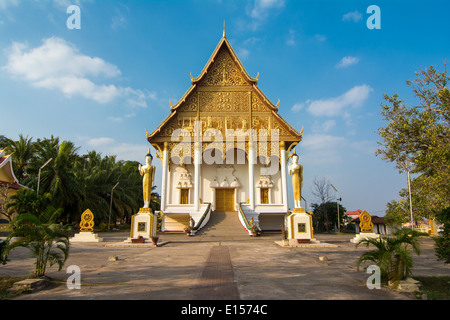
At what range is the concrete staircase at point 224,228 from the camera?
17.9 meters

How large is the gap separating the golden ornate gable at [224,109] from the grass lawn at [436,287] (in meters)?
16.4

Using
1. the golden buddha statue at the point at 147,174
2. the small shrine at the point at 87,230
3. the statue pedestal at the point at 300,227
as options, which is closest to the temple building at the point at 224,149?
the golden buddha statue at the point at 147,174

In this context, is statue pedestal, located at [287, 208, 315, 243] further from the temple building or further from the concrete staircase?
the temple building

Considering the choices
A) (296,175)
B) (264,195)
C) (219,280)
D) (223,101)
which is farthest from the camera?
(264,195)

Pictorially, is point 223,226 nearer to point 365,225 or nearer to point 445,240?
point 365,225

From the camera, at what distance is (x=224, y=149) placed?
21.9 m

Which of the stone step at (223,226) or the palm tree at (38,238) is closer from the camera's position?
the palm tree at (38,238)

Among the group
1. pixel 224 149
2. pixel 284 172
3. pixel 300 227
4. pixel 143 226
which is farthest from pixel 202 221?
pixel 300 227

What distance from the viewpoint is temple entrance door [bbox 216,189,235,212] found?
2406 centimetres

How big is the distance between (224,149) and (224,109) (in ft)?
10.7

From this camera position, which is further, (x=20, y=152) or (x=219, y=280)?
(x=20, y=152)

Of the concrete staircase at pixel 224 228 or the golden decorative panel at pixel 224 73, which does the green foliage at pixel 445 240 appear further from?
the golden decorative panel at pixel 224 73

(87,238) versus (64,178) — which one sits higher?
(64,178)
